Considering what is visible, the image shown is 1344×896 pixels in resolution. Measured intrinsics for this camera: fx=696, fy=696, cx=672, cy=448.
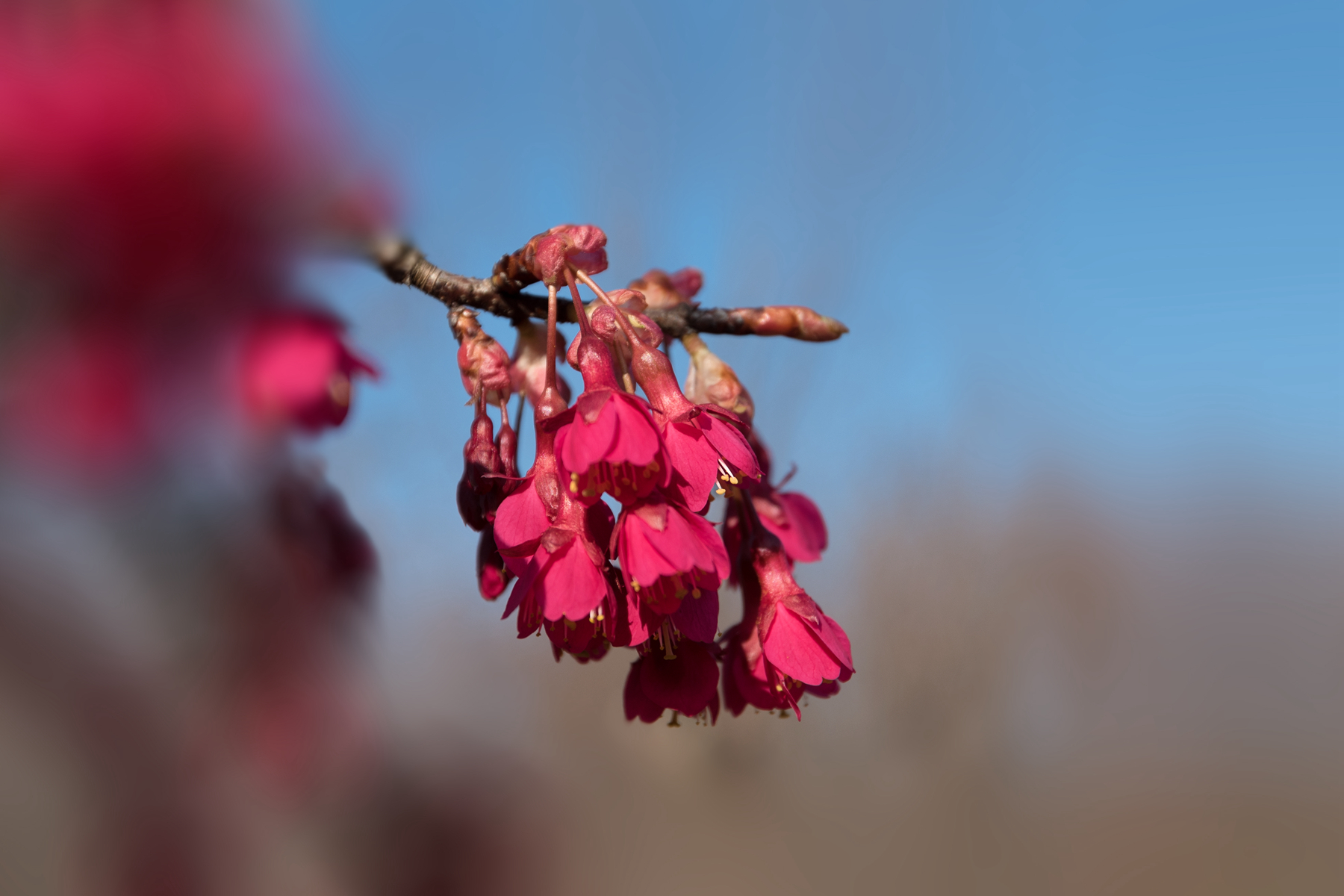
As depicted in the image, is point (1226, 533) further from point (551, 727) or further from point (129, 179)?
point (129, 179)

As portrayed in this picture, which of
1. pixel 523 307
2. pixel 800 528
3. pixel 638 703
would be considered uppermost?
pixel 523 307

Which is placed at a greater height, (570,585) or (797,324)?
(797,324)

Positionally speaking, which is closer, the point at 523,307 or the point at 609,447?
the point at 609,447

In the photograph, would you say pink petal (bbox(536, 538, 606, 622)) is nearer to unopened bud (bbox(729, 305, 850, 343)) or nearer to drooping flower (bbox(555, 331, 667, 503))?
drooping flower (bbox(555, 331, 667, 503))

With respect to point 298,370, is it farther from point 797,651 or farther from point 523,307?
point 797,651

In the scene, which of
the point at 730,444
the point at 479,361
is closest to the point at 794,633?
the point at 730,444

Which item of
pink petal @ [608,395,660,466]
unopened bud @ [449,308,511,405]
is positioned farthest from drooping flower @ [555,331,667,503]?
unopened bud @ [449,308,511,405]

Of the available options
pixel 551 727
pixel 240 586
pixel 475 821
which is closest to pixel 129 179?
pixel 240 586
